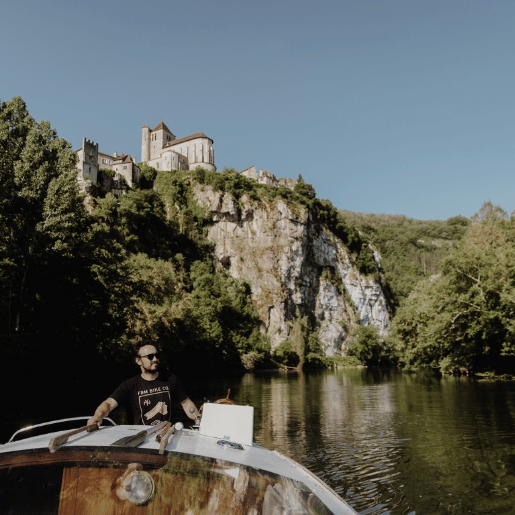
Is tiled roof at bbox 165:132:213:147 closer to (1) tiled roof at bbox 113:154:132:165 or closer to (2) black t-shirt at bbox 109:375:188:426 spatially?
(1) tiled roof at bbox 113:154:132:165

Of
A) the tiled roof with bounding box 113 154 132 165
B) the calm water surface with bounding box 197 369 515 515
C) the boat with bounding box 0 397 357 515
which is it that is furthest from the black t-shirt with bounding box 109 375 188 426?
the tiled roof with bounding box 113 154 132 165

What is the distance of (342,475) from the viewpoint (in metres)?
8.51

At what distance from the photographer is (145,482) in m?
2.78

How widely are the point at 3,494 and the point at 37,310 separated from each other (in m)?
22.8

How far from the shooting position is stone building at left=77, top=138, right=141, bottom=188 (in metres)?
72.4

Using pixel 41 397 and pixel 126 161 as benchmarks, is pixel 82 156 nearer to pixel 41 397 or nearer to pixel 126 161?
pixel 126 161

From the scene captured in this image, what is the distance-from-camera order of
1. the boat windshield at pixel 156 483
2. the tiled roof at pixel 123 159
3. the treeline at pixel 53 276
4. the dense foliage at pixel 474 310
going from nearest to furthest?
the boat windshield at pixel 156 483
the treeline at pixel 53 276
the dense foliage at pixel 474 310
the tiled roof at pixel 123 159

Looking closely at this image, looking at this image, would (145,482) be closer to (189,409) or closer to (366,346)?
(189,409)

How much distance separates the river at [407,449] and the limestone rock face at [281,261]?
65.1 meters

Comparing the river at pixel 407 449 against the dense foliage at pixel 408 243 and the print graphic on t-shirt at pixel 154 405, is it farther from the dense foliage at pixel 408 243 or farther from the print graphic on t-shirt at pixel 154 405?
the dense foliage at pixel 408 243

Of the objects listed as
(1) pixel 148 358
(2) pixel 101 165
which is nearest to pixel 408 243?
(2) pixel 101 165

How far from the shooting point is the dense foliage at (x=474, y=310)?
92.0 ft

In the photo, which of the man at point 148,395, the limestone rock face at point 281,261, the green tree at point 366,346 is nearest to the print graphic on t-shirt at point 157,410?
the man at point 148,395

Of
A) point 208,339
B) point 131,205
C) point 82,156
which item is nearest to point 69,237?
point 208,339
